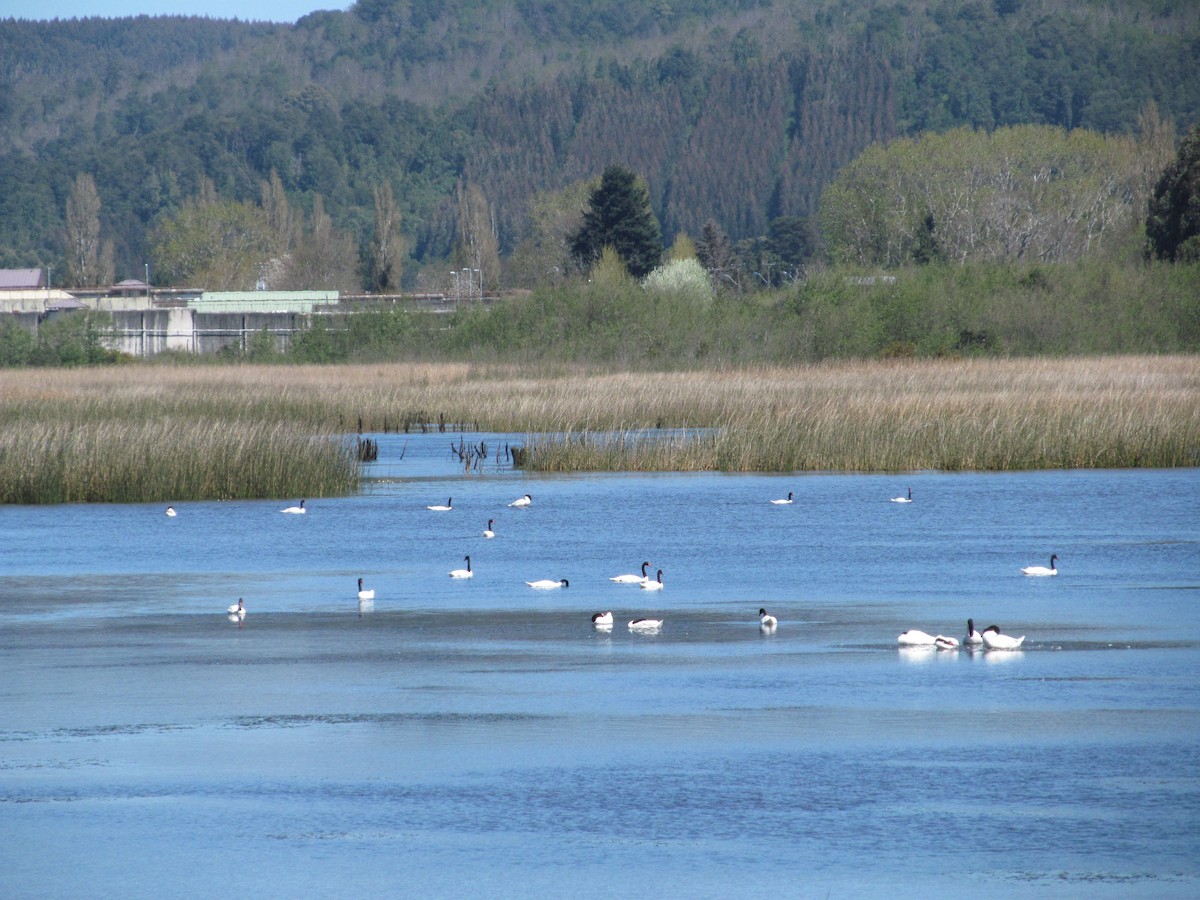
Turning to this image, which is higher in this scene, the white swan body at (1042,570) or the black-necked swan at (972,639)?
the white swan body at (1042,570)

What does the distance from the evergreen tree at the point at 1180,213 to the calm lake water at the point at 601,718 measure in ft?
160

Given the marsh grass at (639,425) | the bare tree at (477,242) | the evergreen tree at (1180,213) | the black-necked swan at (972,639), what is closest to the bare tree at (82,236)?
the bare tree at (477,242)

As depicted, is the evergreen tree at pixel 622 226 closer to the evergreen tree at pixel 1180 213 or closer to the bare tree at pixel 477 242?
the evergreen tree at pixel 1180 213

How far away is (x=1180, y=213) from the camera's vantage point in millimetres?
70375

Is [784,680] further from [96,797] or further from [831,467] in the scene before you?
[831,467]

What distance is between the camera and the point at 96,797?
10.1 metres

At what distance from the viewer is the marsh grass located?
28.5 m

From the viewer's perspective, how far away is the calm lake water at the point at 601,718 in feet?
29.1

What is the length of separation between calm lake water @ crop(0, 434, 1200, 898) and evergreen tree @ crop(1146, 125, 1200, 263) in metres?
48.8

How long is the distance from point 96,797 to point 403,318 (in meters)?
63.0

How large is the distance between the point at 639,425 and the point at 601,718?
86.7 ft

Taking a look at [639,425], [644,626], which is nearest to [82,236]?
[639,425]

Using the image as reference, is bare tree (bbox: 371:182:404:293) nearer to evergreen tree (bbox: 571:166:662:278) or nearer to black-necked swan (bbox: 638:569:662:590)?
evergreen tree (bbox: 571:166:662:278)

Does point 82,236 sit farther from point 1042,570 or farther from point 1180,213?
point 1042,570
